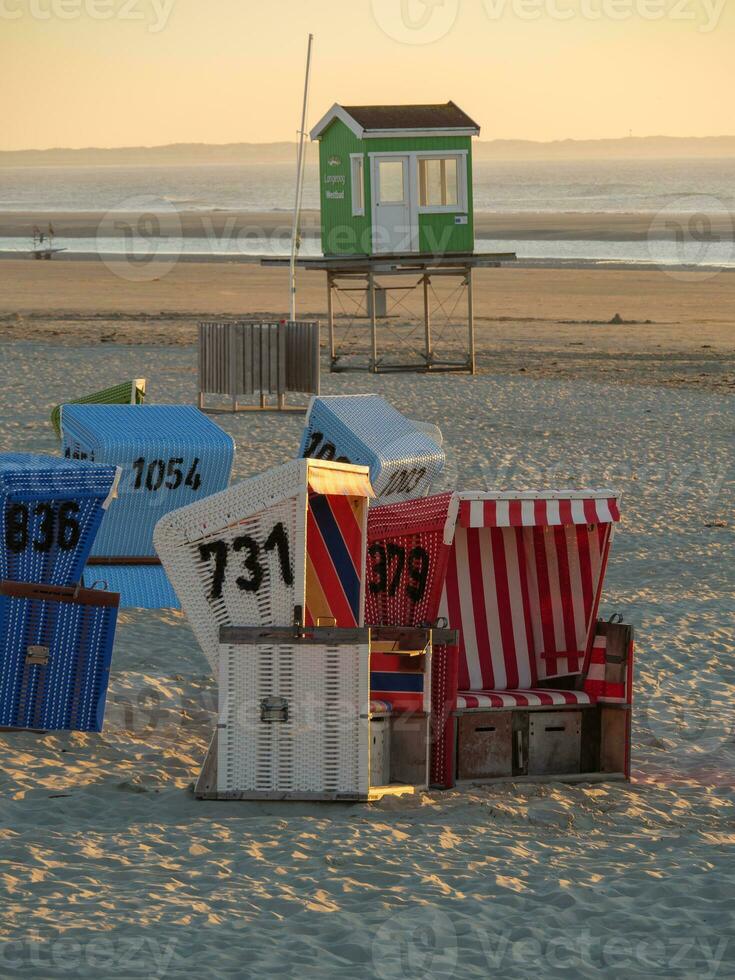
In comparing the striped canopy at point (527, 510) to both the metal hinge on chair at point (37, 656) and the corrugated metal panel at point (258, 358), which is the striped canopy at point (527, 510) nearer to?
the metal hinge on chair at point (37, 656)

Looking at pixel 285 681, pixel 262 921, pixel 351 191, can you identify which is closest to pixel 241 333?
pixel 351 191

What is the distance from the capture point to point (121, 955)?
5.20m

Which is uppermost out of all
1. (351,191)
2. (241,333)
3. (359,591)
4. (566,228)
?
(566,228)

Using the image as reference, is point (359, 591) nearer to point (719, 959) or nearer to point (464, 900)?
point (464, 900)

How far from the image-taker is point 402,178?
85.7ft

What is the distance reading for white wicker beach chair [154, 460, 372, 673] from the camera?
673 centimetres

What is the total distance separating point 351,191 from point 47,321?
1101cm

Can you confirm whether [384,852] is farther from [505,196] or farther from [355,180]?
[505,196]

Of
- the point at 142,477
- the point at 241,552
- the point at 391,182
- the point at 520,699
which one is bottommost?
the point at 520,699

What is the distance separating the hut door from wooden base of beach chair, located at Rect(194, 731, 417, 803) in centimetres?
2016

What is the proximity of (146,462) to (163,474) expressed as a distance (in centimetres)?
16

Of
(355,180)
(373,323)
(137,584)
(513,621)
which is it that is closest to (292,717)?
(513,621)

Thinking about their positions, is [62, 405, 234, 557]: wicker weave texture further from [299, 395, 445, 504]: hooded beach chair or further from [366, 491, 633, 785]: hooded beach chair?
[366, 491, 633, 785]: hooded beach chair

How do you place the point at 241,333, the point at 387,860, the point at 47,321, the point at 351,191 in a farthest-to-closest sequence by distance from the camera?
the point at 47,321 → the point at 351,191 → the point at 241,333 → the point at 387,860
